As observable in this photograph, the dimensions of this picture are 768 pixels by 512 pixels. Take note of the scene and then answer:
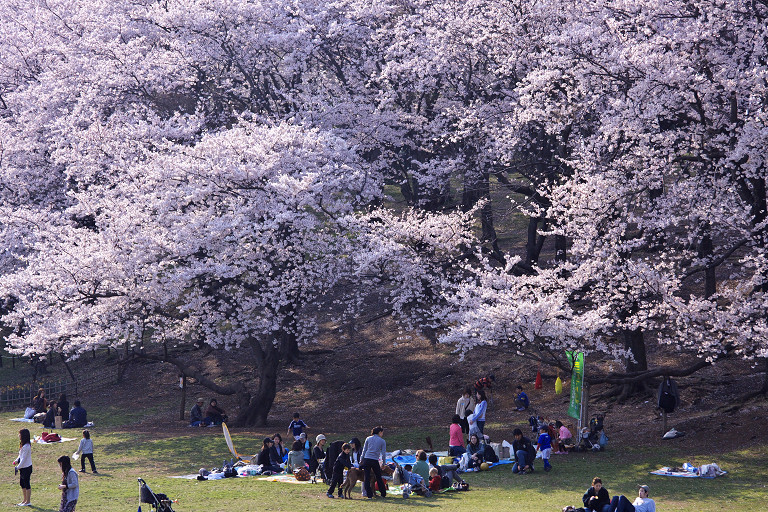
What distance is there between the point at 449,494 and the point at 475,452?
2867 mm

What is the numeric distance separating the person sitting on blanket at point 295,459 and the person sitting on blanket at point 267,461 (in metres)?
0.31

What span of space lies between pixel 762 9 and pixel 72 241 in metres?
22.5

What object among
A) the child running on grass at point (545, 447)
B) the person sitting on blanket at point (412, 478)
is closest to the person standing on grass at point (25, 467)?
the person sitting on blanket at point (412, 478)

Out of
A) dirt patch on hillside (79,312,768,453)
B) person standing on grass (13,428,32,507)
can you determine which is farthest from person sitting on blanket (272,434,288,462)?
person standing on grass (13,428,32,507)

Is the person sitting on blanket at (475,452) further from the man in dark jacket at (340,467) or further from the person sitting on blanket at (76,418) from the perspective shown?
the person sitting on blanket at (76,418)

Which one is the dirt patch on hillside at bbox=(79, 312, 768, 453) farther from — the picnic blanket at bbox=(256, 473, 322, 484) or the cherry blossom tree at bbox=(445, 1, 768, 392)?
the picnic blanket at bbox=(256, 473, 322, 484)

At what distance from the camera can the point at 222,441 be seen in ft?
85.6

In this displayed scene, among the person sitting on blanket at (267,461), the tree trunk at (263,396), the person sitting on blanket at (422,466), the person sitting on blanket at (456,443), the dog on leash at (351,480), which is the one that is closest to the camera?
the dog on leash at (351,480)

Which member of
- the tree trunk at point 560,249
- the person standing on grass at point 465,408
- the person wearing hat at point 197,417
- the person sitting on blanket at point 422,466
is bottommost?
the person sitting on blanket at point 422,466

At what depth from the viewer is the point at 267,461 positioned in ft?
68.6

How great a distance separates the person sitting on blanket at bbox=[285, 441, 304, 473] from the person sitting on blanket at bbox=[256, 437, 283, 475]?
1.01ft

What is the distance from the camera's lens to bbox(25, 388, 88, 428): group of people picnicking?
29.1 m

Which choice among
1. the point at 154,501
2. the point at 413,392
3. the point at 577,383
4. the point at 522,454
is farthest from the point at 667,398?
the point at 154,501

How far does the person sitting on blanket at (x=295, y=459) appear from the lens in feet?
67.3
